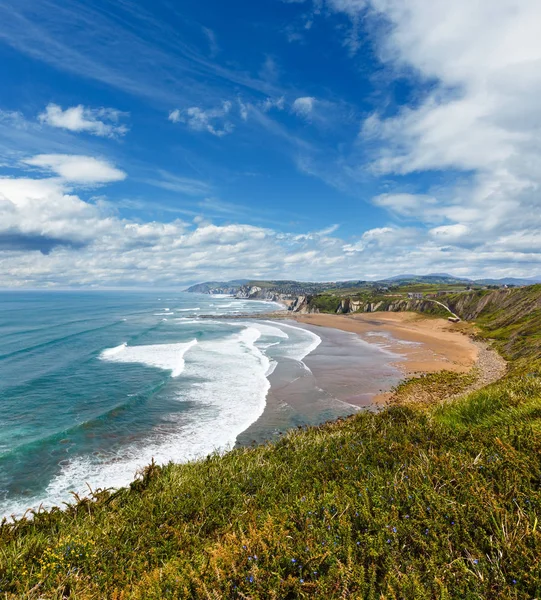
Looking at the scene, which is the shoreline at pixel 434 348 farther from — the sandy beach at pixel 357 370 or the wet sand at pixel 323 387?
the wet sand at pixel 323 387

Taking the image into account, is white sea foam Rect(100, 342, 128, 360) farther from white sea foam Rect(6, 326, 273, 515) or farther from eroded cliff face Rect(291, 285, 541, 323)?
eroded cliff face Rect(291, 285, 541, 323)

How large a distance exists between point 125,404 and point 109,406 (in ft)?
3.67

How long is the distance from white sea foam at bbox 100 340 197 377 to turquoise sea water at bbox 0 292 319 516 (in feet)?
0.42

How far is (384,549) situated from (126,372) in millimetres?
34473

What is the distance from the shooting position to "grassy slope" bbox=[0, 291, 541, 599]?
Answer: 377cm

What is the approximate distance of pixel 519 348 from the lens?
4506 centimetres

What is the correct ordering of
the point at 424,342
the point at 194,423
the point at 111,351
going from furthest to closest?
the point at 424,342 < the point at 111,351 < the point at 194,423

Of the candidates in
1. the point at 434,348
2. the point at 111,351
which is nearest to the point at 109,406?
the point at 111,351

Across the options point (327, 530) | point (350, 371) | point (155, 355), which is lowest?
point (155, 355)

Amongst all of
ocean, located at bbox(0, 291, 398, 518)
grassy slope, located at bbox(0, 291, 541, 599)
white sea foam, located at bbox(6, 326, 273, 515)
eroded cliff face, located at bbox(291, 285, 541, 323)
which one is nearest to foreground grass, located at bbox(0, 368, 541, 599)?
grassy slope, located at bbox(0, 291, 541, 599)

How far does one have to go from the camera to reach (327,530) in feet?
15.9

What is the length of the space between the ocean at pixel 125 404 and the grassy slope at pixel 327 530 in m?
3.43

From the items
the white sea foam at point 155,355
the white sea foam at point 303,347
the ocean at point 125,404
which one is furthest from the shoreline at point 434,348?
the white sea foam at point 155,355

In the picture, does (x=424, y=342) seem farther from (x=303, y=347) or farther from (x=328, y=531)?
(x=328, y=531)
